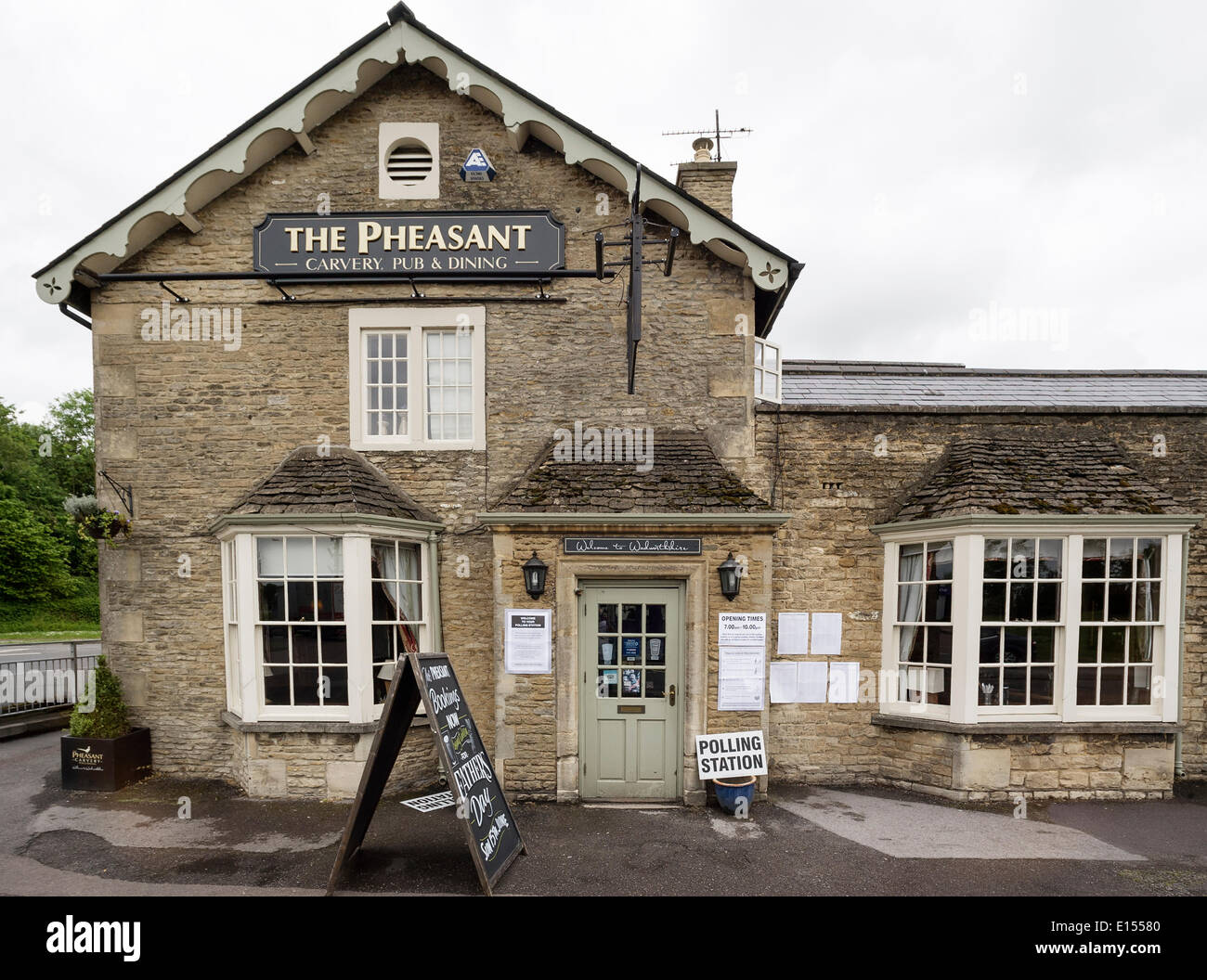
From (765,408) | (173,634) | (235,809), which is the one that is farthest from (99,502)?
(765,408)

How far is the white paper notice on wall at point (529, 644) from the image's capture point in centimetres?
678

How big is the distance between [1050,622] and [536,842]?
20.4 feet

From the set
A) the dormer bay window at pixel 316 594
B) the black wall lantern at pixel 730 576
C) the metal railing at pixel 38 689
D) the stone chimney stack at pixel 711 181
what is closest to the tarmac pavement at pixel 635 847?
the dormer bay window at pixel 316 594

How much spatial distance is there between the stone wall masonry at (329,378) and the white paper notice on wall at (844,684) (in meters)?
3.15

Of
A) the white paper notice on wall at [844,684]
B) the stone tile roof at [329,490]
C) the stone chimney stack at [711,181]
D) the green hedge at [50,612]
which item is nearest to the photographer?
the stone tile roof at [329,490]

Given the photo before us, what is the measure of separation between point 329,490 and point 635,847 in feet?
16.8

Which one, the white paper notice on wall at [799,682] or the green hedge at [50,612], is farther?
the green hedge at [50,612]

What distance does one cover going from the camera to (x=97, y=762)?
7.29 metres

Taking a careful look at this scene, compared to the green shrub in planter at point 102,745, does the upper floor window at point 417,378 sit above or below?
above

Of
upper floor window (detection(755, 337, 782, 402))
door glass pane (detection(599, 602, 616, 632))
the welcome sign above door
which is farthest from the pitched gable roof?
door glass pane (detection(599, 602, 616, 632))

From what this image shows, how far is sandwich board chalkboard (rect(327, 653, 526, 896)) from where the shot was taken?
498 cm

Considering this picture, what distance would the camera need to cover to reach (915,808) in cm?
673

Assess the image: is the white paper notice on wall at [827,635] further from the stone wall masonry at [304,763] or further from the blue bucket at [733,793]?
A: the stone wall masonry at [304,763]

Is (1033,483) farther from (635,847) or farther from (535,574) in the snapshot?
(635,847)
